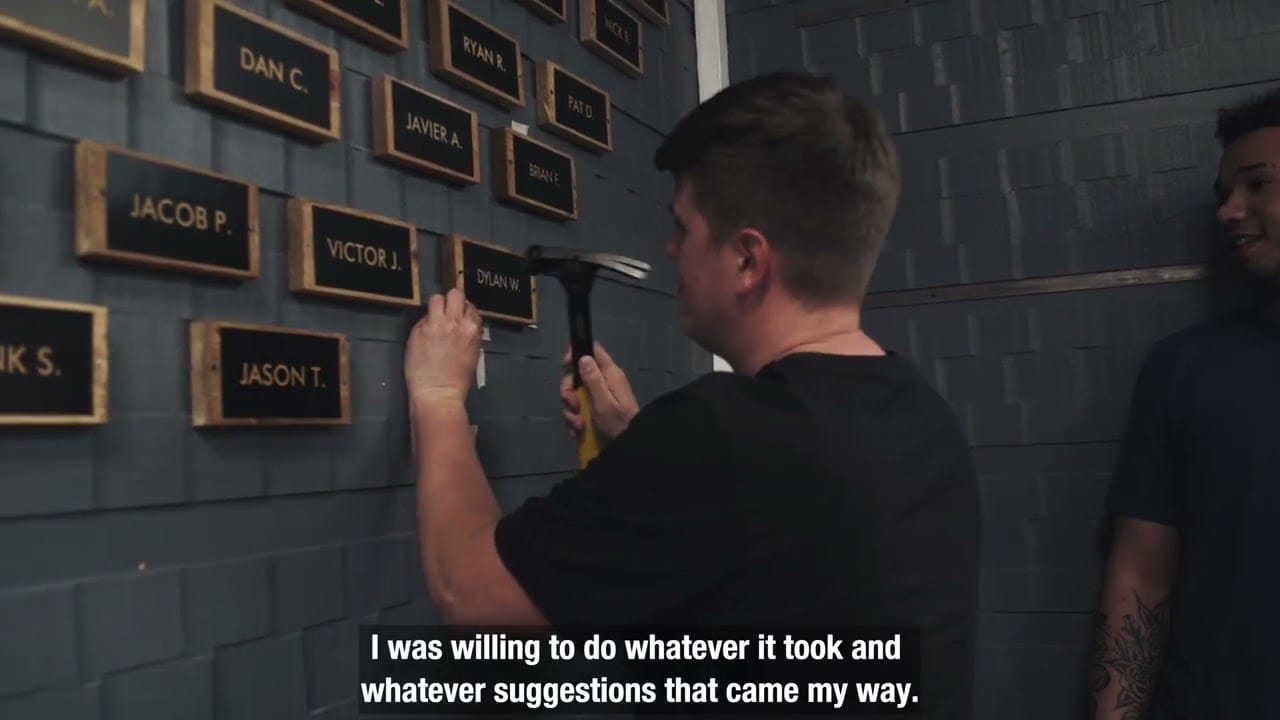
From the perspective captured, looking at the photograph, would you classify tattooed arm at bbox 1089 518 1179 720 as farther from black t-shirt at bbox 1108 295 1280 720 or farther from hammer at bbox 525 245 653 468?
hammer at bbox 525 245 653 468

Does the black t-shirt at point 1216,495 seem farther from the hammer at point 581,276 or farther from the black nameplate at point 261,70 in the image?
the black nameplate at point 261,70

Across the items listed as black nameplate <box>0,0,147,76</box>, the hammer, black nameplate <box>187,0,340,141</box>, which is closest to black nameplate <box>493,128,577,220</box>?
the hammer

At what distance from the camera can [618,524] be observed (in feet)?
3.00

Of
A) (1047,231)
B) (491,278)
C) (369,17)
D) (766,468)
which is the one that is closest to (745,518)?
(766,468)

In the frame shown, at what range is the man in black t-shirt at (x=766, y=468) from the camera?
2.95ft

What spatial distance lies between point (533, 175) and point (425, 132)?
28 centimetres

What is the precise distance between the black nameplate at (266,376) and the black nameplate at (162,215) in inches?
3.1

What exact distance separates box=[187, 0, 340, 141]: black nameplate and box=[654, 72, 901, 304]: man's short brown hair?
0.50 m

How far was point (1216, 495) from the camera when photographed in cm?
186

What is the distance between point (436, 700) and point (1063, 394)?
152 centimetres

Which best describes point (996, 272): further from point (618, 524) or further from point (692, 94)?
point (618, 524)

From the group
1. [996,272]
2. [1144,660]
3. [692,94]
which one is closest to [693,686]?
A: [1144,660]

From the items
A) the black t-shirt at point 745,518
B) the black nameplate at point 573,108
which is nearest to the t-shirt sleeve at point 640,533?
the black t-shirt at point 745,518

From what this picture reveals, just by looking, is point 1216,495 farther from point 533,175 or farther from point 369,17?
point 369,17
